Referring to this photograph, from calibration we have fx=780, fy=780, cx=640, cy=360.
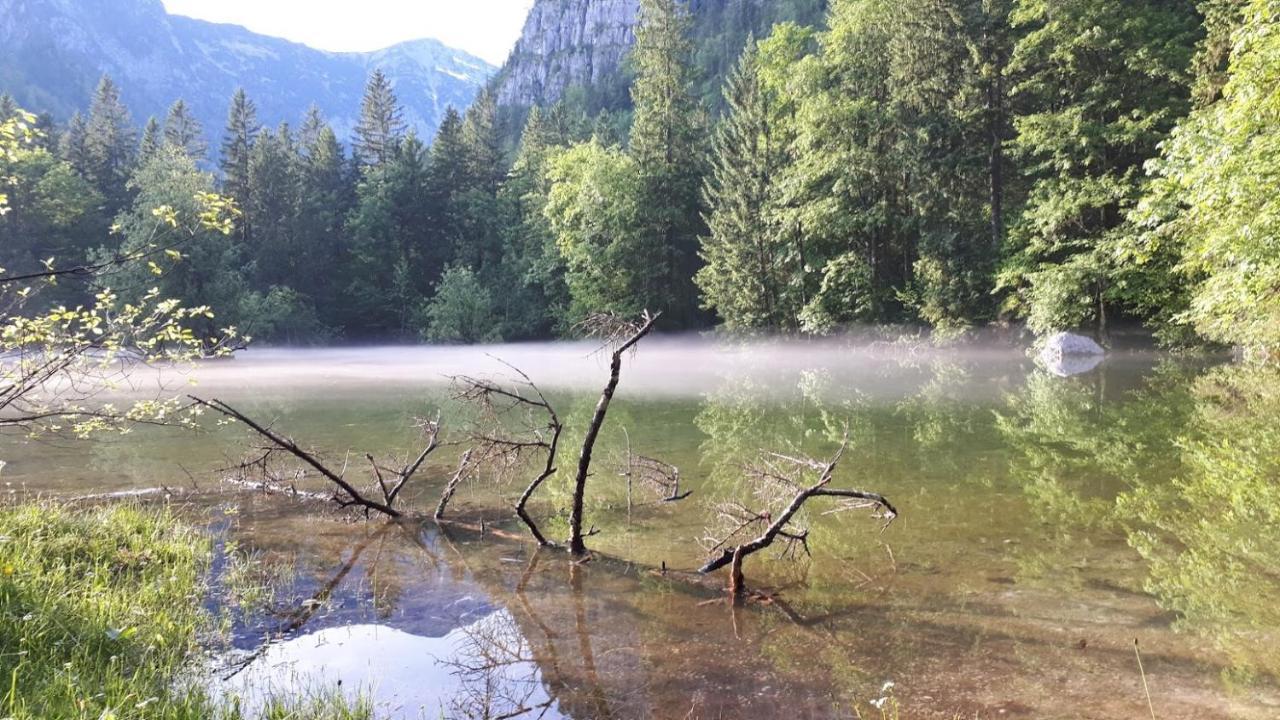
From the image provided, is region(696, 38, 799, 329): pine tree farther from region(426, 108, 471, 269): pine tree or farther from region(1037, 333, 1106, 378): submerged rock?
region(426, 108, 471, 269): pine tree

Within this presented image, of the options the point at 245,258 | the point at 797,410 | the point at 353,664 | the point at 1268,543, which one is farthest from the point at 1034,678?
the point at 245,258

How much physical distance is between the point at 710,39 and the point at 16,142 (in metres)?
109

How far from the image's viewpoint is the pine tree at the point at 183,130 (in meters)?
67.9

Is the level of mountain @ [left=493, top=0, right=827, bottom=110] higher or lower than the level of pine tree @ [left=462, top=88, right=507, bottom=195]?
higher

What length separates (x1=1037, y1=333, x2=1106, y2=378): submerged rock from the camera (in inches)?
1089

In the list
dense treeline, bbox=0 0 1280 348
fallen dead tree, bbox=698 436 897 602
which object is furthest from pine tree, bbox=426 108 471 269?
fallen dead tree, bbox=698 436 897 602

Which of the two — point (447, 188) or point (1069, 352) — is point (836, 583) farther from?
point (447, 188)

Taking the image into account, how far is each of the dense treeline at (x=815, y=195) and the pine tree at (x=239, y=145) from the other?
0.67 ft

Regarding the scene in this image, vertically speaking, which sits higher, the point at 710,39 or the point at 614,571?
the point at 710,39

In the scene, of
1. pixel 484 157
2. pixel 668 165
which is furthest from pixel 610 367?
pixel 484 157

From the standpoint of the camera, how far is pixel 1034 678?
16.1ft

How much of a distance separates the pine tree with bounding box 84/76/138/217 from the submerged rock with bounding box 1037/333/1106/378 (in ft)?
181

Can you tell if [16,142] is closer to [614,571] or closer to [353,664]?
[353,664]

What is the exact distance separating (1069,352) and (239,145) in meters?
58.8
